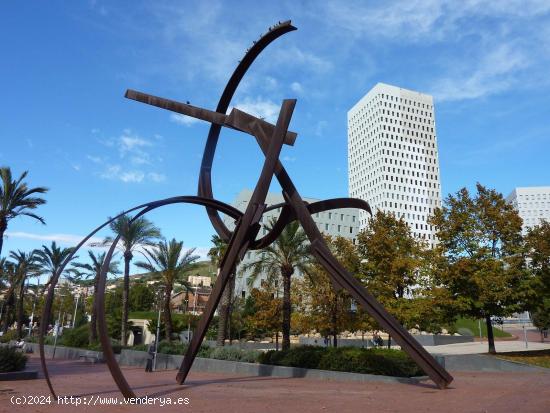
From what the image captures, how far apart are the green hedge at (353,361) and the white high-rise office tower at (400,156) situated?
114712 mm

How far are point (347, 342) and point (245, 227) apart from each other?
3727 centimetres

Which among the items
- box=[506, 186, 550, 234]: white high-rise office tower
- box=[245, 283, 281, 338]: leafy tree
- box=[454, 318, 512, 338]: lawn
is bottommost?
box=[454, 318, 512, 338]: lawn

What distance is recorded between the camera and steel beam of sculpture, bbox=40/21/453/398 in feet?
43.7

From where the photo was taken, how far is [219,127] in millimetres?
16688

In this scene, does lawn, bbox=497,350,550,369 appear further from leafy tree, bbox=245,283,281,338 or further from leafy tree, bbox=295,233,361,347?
leafy tree, bbox=245,283,281,338

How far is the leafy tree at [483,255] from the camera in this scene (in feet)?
78.2

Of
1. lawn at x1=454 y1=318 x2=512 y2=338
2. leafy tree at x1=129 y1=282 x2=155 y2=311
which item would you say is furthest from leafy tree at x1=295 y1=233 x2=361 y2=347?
leafy tree at x1=129 y1=282 x2=155 y2=311

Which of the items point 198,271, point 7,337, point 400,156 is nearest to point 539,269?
point 198,271

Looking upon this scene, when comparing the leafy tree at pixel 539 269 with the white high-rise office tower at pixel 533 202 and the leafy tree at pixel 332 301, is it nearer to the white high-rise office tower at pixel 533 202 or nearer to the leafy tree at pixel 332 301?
the leafy tree at pixel 332 301

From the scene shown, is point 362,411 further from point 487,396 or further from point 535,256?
point 535,256

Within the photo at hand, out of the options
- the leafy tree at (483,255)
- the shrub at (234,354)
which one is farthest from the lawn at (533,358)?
the shrub at (234,354)

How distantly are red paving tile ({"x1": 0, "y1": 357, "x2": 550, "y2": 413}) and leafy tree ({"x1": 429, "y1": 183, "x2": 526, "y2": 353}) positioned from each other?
847cm

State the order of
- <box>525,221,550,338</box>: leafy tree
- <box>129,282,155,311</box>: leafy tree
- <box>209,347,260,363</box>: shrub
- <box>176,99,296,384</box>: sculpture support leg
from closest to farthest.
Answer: <box>176,99,296,384</box>: sculpture support leg, <box>209,347,260,363</box>: shrub, <box>525,221,550,338</box>: leafy tree, <box>129,282,155,311</box>: leafy tree

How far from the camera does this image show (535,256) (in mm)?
24797
